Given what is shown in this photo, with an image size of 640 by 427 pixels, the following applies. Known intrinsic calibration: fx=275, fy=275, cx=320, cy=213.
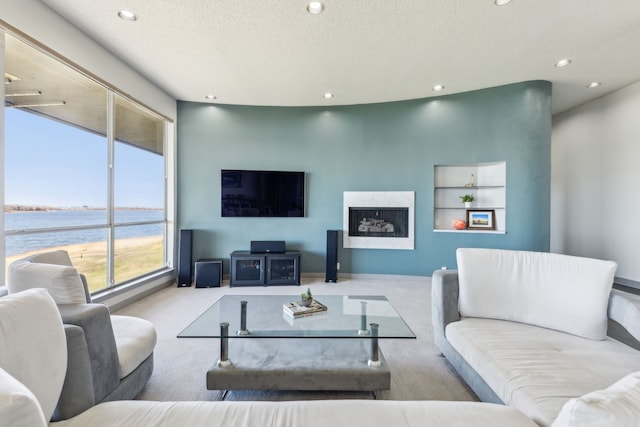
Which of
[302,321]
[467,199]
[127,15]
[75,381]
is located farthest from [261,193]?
[75,381]

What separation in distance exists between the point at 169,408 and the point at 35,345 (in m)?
0.57

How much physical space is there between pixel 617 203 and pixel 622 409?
17.9 ft

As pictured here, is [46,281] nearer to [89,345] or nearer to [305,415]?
[89,345]

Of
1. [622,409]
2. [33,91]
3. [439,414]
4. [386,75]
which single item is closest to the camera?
[622,409]

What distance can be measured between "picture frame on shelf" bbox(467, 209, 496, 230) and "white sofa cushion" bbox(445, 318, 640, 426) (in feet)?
9.76

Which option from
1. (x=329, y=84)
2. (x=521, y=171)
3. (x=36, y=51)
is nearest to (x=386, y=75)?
(x=329, y=84)

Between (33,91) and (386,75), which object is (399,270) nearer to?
(386,75)

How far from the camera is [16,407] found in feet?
2.19

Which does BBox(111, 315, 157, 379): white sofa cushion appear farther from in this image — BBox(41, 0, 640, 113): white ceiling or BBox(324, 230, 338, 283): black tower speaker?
BBox(324, 230, 338, 283): black tower speaker

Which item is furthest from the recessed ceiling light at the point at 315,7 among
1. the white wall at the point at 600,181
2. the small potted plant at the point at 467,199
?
the white wall at the point at 600,181

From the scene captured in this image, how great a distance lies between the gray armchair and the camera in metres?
1.26

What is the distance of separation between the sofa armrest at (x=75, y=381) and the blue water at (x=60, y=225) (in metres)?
1.91

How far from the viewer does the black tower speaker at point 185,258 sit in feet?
14.5

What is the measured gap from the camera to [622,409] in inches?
27.0
